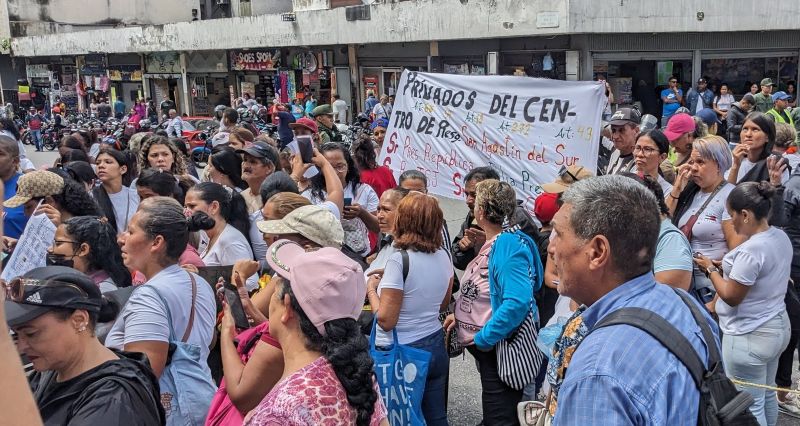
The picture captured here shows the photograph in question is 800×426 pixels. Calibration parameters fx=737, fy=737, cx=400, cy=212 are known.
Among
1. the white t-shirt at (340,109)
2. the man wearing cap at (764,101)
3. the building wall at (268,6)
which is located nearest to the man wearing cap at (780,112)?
the man wearing cap at (764,101)

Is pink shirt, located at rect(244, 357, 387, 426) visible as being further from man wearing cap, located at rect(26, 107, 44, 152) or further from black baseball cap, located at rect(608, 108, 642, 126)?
man wearing cap, located at rect(26, 107, 44, 152)

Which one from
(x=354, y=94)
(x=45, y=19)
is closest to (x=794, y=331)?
(x=354, y=94)

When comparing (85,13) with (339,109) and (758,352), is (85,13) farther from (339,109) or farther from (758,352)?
(758,352)

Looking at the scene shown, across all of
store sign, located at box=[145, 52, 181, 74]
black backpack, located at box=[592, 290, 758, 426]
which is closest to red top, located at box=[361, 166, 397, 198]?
black backpack, located at box=[592, 290, 758, 426]

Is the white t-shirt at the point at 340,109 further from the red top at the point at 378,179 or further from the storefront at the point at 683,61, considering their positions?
the red top at the point at 378,179

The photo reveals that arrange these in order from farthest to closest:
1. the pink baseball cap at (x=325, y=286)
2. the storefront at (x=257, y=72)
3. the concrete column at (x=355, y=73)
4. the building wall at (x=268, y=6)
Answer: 1. the building wall at (x=268, y=6)
2. the storefront at (x=257, y=72)
3. the concrete column at (x=355, y=73)
4. the pink baseball cap at (x=325, y=286)

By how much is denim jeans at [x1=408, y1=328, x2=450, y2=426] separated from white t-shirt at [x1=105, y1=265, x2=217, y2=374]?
1150 millimetres

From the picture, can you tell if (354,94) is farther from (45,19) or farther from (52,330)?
(45,19)

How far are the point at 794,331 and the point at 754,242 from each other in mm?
1151

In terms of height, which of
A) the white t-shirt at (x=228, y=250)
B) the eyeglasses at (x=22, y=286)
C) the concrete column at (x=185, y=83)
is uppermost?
the concrete column at (x=185, y=83)

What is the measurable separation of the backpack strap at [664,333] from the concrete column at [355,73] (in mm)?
21177

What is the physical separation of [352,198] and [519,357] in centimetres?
261

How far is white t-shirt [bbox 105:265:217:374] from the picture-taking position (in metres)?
2.88

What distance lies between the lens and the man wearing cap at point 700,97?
15.9 metres
